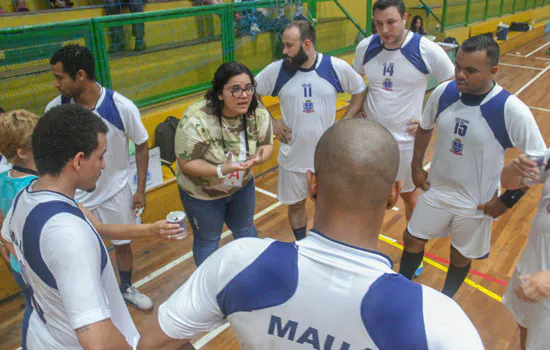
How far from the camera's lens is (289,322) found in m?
1.10

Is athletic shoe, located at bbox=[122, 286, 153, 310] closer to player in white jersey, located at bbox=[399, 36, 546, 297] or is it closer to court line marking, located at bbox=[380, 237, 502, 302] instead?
player in white jersey, located at bbox=[399, 36, 546, 297]

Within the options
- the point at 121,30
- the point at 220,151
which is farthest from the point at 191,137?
the point at 121,30

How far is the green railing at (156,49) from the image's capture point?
3.87 m

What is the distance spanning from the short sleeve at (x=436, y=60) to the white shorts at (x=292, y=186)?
4.58ft

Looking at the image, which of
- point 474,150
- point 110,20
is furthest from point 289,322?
point 110,20

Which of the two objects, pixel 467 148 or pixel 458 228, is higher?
pixel 467 148

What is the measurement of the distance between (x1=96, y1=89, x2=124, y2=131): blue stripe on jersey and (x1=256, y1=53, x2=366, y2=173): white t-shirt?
1.20 m

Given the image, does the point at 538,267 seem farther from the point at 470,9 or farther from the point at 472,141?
the point at 470,9

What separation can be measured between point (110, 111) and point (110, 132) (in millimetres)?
142

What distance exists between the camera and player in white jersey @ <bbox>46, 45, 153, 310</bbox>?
2770mm

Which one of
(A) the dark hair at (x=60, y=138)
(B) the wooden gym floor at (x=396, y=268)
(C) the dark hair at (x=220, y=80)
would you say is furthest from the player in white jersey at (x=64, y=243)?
(B) the wooden gym floor at (x=396, y=268)

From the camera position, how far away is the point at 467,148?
2719 millimetres

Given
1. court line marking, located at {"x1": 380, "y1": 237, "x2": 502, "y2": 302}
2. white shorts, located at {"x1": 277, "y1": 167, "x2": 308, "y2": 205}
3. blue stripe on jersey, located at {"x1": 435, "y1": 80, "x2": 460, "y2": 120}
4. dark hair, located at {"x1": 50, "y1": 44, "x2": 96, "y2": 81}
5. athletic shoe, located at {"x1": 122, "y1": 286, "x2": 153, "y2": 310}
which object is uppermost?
dark hair, located at {"x1": 50, "y1": 44, "x2": 96, "y2": 81}

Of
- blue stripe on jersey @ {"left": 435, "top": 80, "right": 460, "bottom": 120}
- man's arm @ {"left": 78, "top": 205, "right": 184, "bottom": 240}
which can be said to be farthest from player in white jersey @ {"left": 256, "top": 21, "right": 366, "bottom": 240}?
Answer: man's arm @ {"left": 78, "top": 205, "right": 184, "bottom": 240}
